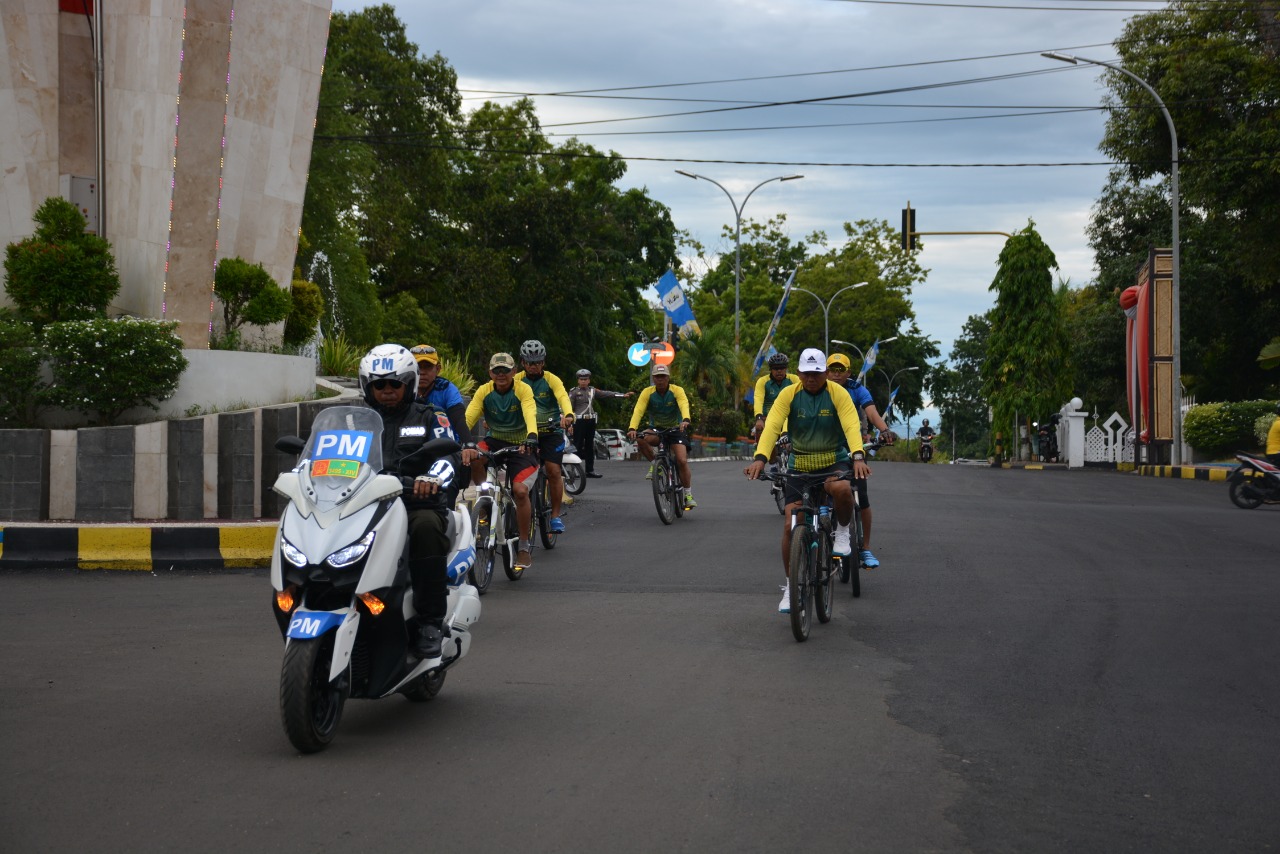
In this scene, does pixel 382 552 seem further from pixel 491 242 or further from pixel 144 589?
pixel 491 242

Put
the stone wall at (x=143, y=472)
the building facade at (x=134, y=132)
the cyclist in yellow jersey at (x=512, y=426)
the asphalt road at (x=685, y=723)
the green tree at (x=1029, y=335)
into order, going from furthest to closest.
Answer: the green tree at (x=1029, y=335) < the building facade at (x=134, y=132) < the stone wall at (x=143, y=472) < the cyclist in yellow jersey at (x=512, y=426) < the asphalt road at (x=685, y=723)

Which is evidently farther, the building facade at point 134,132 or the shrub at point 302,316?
the shrub at point 302,316

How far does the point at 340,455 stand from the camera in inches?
232

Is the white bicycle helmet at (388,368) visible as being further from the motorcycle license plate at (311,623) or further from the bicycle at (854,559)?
the bicycle at (854,559)

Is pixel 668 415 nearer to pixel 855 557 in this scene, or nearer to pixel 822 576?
pixel 855 557

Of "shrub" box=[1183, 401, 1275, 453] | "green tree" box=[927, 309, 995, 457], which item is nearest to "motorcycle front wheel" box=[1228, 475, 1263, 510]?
"shrub" box=[1183, 401, 1275, 453]

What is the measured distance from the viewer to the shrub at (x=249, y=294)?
17.4m

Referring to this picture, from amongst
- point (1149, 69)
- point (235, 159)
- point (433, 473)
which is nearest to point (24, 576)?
point (433, 473)

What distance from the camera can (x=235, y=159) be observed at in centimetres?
1888

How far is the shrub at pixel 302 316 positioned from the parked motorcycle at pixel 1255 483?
1390cm

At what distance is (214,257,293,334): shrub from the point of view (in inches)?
687

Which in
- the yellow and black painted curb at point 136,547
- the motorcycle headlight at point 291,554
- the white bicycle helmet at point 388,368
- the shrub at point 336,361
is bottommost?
the yellow and black painted curb at point 136,547

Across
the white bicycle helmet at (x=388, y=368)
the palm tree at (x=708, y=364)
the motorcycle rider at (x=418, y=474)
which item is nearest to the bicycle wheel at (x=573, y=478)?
the motorcycle rider at (x=418, y=474)

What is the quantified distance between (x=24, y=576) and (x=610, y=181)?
149ft
